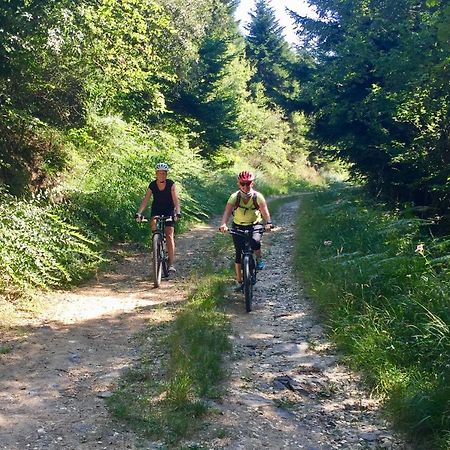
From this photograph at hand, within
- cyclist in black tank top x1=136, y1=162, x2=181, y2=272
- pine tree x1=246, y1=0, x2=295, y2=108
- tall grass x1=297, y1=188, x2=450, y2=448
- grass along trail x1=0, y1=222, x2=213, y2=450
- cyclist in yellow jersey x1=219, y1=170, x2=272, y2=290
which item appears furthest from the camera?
pine tree x1=246, y1=0, x2=295, y2=108

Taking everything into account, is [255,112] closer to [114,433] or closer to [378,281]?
[378,281]

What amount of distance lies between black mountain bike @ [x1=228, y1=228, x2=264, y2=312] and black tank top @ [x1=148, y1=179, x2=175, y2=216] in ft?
6.29

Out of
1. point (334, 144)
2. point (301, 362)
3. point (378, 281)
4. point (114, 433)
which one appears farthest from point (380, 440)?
point (334, 144)

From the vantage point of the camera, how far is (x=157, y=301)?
8398 millimetres

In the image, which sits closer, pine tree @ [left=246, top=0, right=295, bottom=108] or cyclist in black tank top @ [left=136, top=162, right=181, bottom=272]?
cyclist in black tank top @ [left=136, top=162, right=181, bottom=272]

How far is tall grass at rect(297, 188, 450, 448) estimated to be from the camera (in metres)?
4.51

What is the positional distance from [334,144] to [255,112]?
25.5 metres

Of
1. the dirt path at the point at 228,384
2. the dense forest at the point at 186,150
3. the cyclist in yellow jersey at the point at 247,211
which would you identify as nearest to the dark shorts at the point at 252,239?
the cyclist in yellow jersey at the point at 247,211

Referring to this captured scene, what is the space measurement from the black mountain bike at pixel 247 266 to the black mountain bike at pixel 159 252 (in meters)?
1.73

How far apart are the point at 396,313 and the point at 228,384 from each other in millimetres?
2336

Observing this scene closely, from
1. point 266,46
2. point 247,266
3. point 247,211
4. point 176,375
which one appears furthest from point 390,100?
point 266,46

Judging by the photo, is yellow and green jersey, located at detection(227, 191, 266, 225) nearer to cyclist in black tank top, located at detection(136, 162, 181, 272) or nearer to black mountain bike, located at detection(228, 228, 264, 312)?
black mountain bike, located at detection(228, 228, 264, 312)

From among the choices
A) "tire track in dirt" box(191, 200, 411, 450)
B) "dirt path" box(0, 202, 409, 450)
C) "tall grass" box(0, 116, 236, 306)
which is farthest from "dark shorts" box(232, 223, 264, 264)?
"tall grass" box(0, 116, 236, 306)

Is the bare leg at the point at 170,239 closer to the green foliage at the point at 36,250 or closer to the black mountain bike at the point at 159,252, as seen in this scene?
the black mountain bike at the point at 159,252
